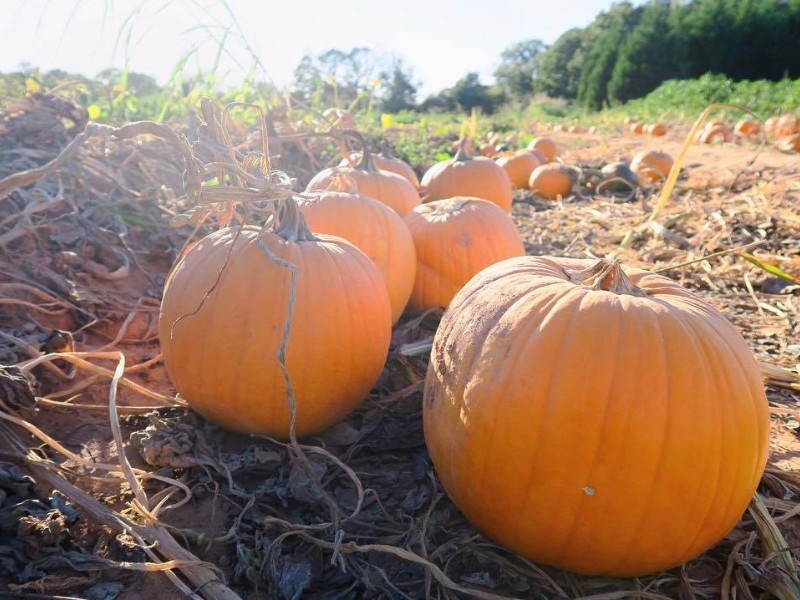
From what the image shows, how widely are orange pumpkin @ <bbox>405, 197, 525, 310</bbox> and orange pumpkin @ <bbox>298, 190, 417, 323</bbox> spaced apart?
0.33m

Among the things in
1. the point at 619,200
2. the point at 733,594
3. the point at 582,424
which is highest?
the point at 582,424

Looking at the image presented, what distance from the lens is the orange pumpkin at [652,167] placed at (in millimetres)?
9484

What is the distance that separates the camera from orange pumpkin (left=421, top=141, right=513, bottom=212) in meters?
5.18

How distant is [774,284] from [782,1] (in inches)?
1571

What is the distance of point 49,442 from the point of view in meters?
1.88

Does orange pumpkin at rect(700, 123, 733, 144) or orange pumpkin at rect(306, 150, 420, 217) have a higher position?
orange pumpkin at rect(306, 150, 420, 217)

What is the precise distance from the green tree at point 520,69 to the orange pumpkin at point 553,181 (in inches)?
1890

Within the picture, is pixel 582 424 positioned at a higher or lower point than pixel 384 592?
higher

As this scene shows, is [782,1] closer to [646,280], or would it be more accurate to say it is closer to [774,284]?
[774,284]

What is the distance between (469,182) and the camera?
204 inches

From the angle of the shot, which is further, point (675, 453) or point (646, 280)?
point (646, 280)

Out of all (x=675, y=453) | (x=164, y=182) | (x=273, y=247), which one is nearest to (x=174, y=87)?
(x=164, y=182)

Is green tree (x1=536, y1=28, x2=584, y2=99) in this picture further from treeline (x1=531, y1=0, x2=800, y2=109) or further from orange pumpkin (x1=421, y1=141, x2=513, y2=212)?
orange pumpkin (x1=421, y1=141, x2=513, y2=212)

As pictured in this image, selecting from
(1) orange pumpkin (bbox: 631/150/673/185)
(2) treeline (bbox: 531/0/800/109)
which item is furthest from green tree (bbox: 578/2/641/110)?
(1) orange pumpkin (bbox: 631/150/673/185)
